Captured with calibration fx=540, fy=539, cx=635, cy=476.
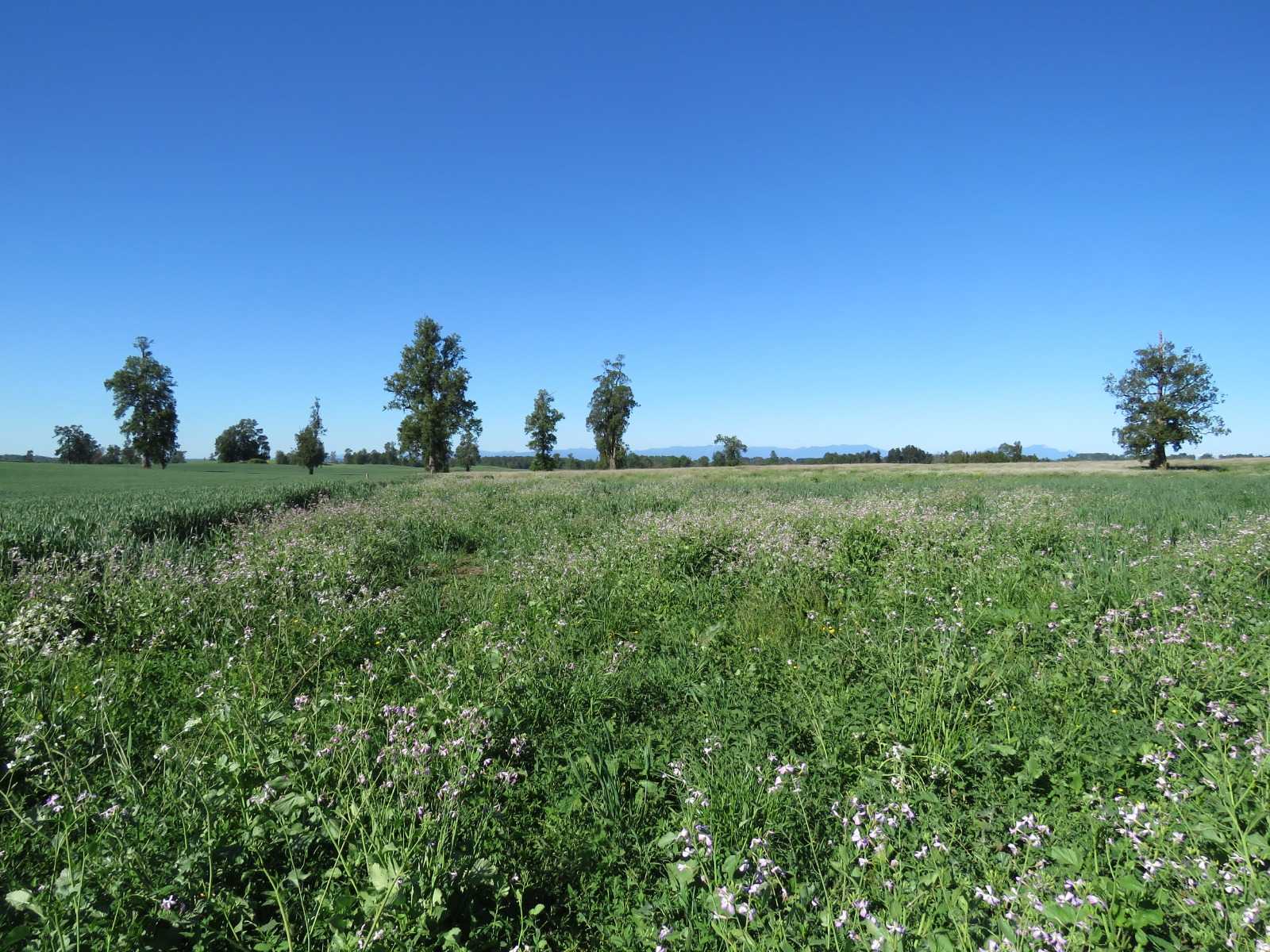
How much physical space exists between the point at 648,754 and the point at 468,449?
108 metres

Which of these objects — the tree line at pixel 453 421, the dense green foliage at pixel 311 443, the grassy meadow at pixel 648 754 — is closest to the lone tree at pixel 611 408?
the tree line at pixel 453 421

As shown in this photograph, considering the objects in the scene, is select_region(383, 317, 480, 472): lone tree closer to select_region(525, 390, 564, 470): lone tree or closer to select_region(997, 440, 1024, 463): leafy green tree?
select_region(525, 390, 564, 470): lone tree

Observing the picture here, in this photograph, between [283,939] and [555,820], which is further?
[555,820]

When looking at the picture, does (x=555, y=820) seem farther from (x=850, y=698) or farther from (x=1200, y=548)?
(x=1200, y=548)

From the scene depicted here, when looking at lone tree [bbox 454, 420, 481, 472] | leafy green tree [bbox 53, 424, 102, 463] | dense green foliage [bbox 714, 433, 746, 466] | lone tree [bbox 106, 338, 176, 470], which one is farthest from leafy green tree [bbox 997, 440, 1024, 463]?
leafy green tree [bbox 53, 424, 102, 463]

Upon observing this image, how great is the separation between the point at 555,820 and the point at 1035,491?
18.7 m

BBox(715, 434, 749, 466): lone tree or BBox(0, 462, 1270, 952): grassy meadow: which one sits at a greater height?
BBox(715, 434, 749, 466): lone tree

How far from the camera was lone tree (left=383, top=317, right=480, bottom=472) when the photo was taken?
53750 mm

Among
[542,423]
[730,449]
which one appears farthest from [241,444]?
[730,449]

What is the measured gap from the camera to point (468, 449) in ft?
349

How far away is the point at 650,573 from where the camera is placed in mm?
8070

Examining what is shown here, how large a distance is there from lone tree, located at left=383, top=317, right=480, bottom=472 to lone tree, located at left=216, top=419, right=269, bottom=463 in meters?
60.5

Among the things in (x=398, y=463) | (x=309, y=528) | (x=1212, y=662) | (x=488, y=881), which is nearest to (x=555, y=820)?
(x=488, y=881)

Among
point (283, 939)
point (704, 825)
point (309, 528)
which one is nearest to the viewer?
point (283, 939)
